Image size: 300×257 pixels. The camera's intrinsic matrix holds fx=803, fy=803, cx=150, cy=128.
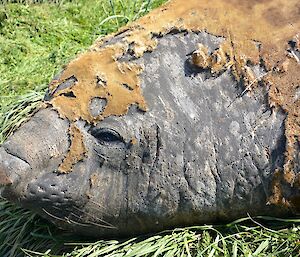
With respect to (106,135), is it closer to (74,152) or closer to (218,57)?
(74,152)

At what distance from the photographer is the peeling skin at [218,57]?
311cm

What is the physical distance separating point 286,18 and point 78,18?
327cm

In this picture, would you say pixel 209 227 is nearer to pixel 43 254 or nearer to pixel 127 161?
pixel 127 161

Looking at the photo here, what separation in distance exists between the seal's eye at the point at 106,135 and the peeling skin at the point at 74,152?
6 cm

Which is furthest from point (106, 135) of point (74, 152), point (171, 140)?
point (171, 140)

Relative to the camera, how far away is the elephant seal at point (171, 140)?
121 inches

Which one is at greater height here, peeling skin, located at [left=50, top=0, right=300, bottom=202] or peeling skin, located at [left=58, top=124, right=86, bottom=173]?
peeling skin, located at [left=50, top=0, right=300, bottom=202]

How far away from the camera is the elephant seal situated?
3.07m

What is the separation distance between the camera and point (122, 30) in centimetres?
340

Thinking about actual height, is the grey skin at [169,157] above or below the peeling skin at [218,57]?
below

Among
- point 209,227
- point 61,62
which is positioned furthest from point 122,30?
point 61,62

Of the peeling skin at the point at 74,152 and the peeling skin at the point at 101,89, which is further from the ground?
the peeling skin at the point at 101,89

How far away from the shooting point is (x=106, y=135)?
3.11 metres

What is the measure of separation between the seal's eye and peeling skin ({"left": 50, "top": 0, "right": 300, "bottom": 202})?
42 millimetres
